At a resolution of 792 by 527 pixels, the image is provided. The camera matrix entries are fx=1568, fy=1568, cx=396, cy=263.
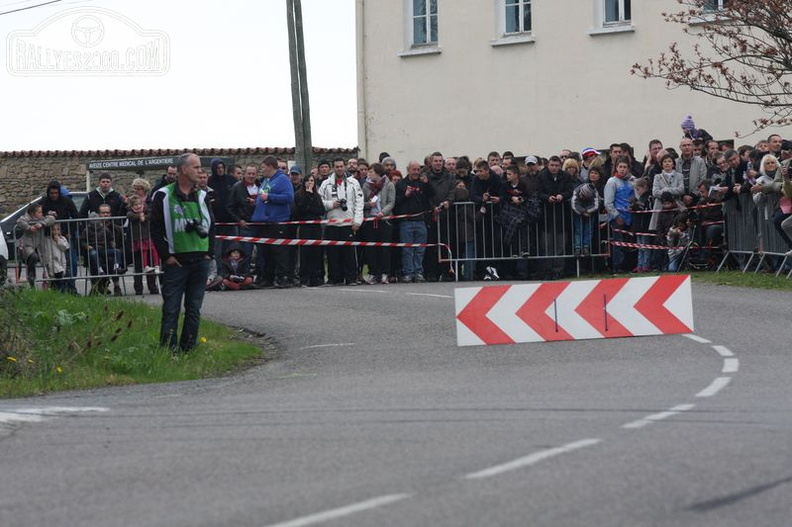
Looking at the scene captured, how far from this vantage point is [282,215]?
24922mm

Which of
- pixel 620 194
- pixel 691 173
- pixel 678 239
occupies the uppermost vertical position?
pixel 691 173

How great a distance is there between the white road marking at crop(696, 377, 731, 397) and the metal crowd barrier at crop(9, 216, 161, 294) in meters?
13.6

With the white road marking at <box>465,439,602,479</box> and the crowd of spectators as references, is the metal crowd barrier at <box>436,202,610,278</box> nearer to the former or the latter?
the crowd of spectators

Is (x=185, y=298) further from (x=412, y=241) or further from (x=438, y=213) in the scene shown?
(x=438, y=213)

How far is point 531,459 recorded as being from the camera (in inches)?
318

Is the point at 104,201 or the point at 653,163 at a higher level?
the point at 653,163

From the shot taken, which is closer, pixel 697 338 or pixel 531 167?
pixel 697 338

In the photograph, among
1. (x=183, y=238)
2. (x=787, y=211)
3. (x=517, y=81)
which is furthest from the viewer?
(x=517, y=81)

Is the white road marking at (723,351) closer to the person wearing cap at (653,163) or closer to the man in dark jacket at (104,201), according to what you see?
the person wearing cap at (653,163)

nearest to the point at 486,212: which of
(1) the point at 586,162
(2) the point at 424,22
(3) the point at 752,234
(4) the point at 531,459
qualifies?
(1) the point at 586,162

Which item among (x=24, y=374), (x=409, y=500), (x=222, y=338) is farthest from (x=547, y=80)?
(x=409, y=500)

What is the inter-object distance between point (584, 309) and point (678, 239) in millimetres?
8852

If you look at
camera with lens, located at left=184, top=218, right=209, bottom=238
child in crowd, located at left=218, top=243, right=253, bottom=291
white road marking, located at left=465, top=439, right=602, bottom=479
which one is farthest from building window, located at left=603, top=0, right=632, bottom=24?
white road marking, located at left=465, top=439, right=602, bottom=479

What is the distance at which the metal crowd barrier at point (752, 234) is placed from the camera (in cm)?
2208
